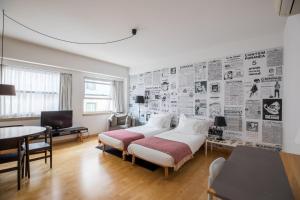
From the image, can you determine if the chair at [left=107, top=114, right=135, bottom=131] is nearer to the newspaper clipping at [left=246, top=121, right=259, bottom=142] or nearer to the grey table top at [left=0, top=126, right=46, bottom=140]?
the grey table top at [left=0, top=126, right=46, bottom=140]

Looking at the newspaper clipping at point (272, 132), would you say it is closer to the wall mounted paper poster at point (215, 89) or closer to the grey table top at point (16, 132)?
the wall mounted paper poster at point (215, 89)

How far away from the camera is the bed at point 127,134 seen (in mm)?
3105

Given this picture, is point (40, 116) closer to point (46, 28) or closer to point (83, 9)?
point (46, 28)

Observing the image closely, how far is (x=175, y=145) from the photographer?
2.69m

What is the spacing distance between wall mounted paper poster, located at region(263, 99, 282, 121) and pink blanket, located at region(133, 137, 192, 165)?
1784 mm

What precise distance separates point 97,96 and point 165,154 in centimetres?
370

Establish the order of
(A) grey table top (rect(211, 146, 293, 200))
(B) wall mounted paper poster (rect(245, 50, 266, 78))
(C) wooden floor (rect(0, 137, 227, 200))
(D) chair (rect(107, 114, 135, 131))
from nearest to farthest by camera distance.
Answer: (A) grey table top (rect(211, 146, 293, 200))
(C) wooden floor (rect(0, 137, 227, 200))
(B) wall mounted paper poster (rect(245, 50, 266, 78))
(D) chair (rect(107, 114, 135, 131))

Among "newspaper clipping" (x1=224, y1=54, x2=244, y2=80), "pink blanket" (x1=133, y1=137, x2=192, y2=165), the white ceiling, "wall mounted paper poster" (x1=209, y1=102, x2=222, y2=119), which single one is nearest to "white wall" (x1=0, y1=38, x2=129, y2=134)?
the white ceiling

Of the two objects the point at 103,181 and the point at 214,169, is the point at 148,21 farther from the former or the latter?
the point at 103,181

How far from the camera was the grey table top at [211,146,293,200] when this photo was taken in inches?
33.1

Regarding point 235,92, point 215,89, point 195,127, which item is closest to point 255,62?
point 235,92

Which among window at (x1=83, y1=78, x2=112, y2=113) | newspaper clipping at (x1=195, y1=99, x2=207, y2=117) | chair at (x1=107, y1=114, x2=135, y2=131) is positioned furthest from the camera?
window at (x1=83, y1=78, x2=112, y2=113)

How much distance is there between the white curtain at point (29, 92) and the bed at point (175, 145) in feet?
9.17

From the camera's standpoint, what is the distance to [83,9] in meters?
2.15
